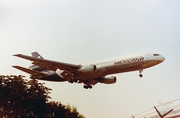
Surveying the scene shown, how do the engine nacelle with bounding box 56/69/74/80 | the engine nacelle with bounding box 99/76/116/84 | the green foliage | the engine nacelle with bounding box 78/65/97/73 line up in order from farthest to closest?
the engine nacelle with bounding box 99/76/116/84
the engine nacelle with bounding box 56/69/74/80
the engine nacelle with bounding box 78/65/97/73
the green foliage

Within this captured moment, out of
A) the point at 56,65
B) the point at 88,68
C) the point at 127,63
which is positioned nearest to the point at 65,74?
the point at 56,65

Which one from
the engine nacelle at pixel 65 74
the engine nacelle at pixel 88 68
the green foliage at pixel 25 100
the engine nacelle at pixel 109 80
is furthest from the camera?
the engine nacelle at pixel 109 80

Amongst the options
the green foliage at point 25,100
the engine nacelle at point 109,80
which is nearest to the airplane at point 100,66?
the green foliage at point 25,100

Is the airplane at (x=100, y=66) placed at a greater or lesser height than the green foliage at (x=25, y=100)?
greater

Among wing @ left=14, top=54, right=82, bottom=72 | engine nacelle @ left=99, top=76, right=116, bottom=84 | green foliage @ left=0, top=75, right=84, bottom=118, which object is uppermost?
wing @ left=14, top=54, right=82, bottom=72

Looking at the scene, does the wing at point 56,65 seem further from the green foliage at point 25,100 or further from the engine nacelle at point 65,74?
the green foliage at point 25,100

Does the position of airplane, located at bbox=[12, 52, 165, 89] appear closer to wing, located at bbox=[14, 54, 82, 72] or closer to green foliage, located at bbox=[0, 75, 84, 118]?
wing, located at bbox=[14, 54, 82, 72]

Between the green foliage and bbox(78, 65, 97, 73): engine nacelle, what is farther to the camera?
bbox(78, 65, 97, 73): engine nacelle

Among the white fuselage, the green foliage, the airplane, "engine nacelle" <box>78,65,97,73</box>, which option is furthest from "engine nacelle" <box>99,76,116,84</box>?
the green foliage

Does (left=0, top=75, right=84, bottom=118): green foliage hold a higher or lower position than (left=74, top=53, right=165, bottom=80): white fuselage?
lower
